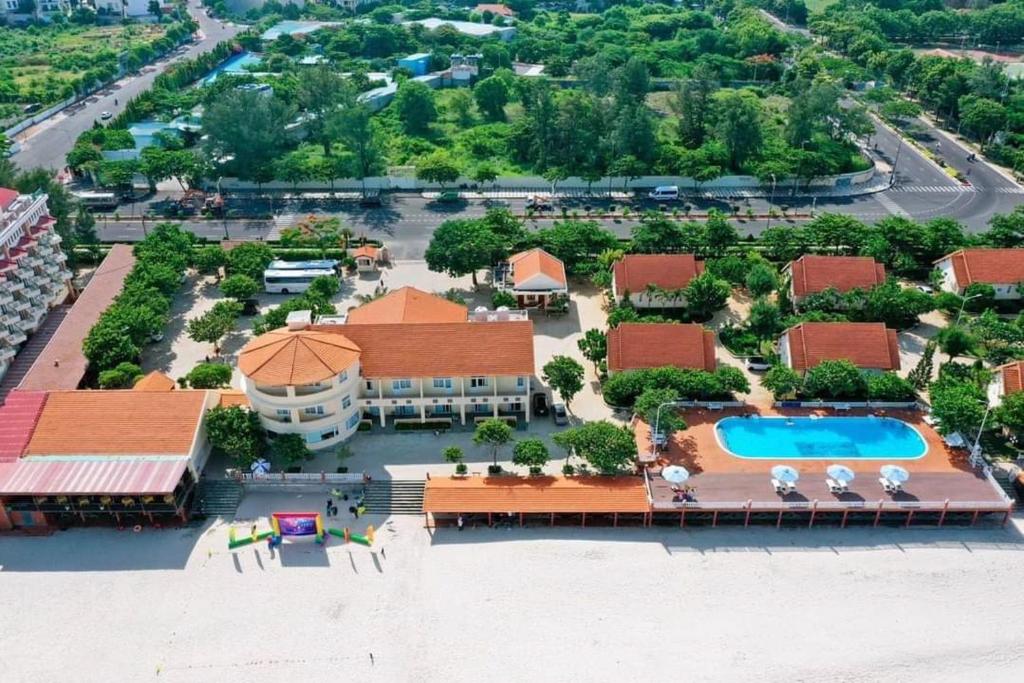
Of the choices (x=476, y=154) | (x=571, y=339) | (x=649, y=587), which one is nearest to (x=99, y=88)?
(x=476, y=154)

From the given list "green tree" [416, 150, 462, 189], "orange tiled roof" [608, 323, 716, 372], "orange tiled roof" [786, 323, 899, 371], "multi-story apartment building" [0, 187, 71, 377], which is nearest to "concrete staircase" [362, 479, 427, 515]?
"orange tiled roof" [608, 323, 716, 372]

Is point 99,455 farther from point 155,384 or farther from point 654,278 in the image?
point 654,278

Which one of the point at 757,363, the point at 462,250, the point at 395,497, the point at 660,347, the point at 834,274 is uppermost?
the point at 462,250

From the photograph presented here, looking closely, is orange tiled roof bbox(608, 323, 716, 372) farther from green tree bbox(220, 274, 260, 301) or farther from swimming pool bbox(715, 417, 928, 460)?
green tree bbox(220, 274, 260, 301)

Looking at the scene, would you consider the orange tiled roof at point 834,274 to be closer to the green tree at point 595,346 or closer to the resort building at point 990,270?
the resort building at point 990,270

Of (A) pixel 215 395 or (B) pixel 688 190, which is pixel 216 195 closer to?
(A) pixel 215 395

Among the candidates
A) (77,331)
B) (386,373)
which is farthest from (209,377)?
(77,331)
